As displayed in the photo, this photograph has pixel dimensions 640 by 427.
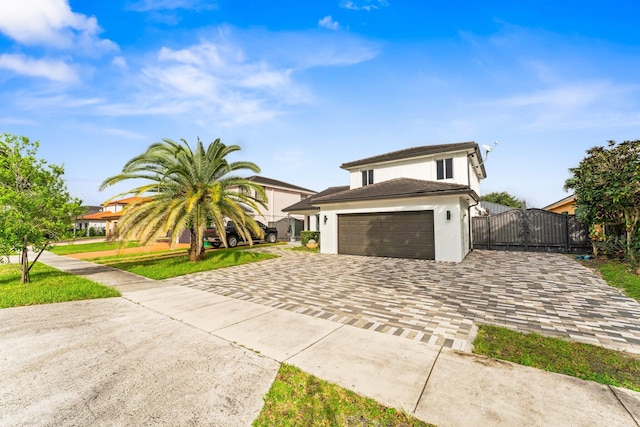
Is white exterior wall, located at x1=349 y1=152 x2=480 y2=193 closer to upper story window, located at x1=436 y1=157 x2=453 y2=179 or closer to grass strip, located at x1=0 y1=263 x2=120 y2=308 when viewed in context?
upper story window, located at x1=436 y1=157 x2=453 y2=179

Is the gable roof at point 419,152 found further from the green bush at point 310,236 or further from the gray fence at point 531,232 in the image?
the green bush at point 310,236

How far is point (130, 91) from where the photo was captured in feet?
36.4

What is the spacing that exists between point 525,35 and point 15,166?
1792 cm

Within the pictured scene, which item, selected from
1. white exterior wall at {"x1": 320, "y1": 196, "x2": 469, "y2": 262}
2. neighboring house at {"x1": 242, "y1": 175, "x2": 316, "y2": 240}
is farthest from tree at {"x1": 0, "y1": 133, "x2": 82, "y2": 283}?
neighboring house at {"x1": 242, "y1": 175, "x2": 316, "y2": 240}

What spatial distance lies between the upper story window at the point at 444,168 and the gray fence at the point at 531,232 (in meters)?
3.52

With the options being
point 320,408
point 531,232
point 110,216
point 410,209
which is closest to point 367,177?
point 410,209

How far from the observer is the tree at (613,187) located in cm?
901

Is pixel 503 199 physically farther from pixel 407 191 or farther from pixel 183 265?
pixel 183 265

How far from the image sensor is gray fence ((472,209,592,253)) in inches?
525

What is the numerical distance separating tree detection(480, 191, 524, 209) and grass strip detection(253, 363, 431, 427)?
1926 inches

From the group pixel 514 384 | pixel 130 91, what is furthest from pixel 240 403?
pixel 130 91

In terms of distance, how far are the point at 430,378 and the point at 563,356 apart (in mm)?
1972

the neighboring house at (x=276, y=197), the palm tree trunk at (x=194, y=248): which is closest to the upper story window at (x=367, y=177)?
the neighboring house at (x=276, y=197)

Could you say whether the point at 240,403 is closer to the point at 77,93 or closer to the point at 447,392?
the point at 447,392
